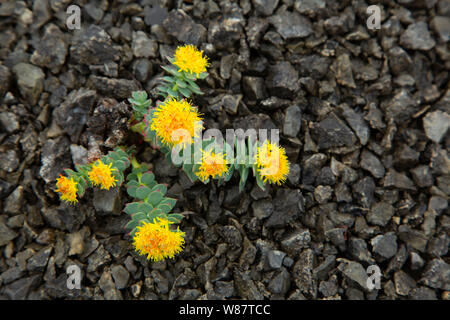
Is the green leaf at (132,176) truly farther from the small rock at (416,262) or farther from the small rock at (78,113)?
the small rock at (416,262)

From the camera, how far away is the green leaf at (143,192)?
317 cm

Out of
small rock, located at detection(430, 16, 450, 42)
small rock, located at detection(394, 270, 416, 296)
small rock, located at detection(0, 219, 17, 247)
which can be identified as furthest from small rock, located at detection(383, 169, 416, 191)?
small rock, located at detection(0, 219, 17, 247)

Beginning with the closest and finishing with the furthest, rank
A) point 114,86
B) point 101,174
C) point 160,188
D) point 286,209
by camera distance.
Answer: point 101,174 → point 160,188 → point 286,209 → point 114,86

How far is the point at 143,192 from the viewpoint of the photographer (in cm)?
319

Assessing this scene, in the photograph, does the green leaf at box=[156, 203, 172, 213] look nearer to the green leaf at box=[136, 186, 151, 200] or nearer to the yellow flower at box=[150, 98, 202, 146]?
the green leaf at box=[136, 186, 151, 200]

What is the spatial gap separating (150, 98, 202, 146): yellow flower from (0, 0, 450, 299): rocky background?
68 cm

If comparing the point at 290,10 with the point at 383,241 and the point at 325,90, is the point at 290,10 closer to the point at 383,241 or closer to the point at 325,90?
the point at 325,90

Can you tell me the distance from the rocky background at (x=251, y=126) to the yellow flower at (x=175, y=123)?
678mm

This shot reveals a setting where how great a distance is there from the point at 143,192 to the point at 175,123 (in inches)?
30.8

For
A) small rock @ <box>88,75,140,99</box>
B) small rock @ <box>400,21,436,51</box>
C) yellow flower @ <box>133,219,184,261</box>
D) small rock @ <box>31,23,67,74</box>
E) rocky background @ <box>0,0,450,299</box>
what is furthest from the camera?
small rock @ <box>400,21,436,51</box>

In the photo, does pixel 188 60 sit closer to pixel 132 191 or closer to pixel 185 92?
pixel 185 92

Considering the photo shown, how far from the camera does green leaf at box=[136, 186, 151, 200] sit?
3166 millimetres

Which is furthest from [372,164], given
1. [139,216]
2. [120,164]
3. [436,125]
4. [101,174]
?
[101,174]

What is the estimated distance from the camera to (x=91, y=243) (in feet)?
11.2
